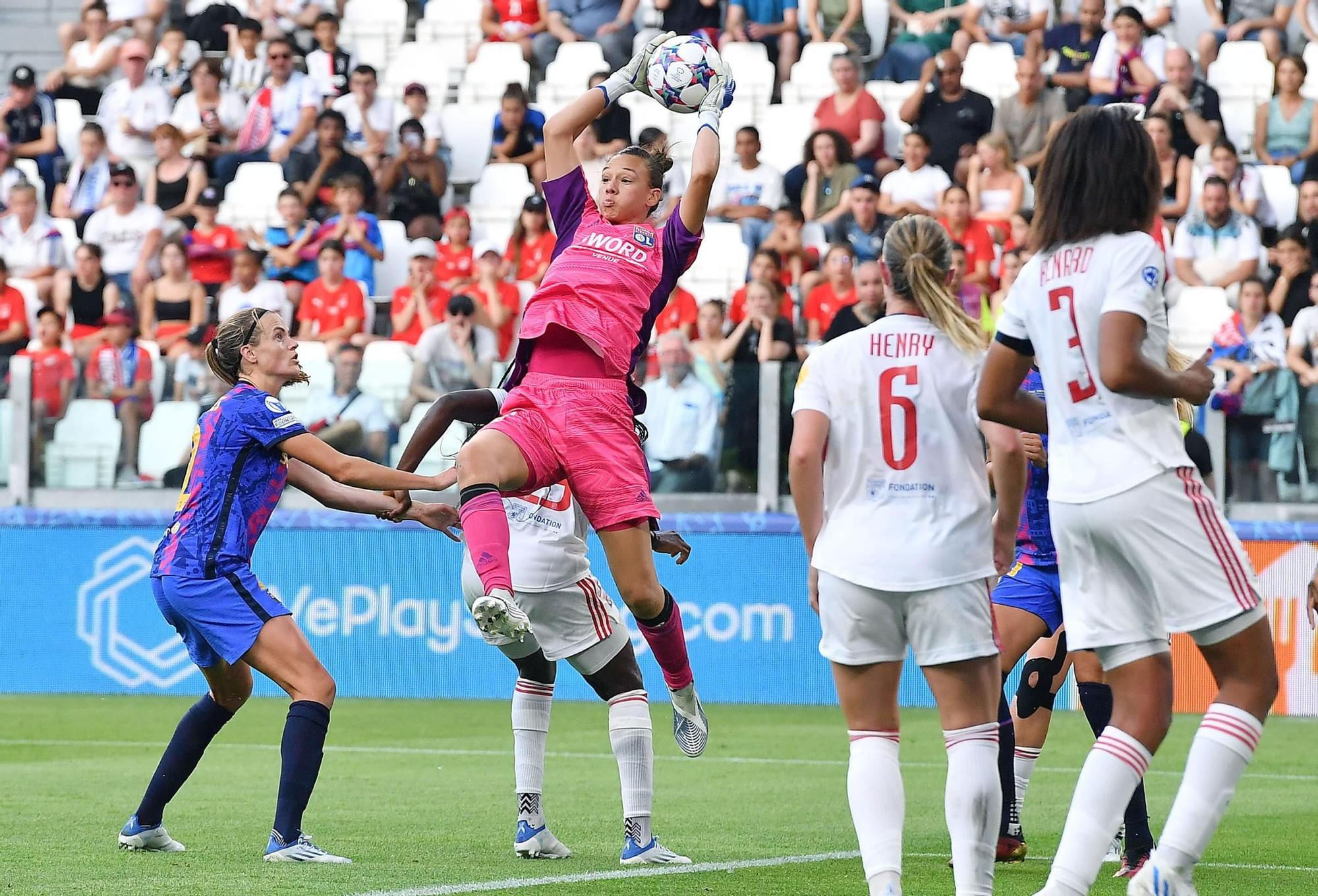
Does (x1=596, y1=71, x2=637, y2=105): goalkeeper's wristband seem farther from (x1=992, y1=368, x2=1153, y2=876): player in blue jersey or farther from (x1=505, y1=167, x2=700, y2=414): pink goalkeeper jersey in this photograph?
(x1=992, y1=368, x2=1153, y2=876): player in blue jersey

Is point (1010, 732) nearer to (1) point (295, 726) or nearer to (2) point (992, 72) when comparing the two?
(1) point (295, 726)

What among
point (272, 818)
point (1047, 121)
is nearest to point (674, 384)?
point (1047, 121)

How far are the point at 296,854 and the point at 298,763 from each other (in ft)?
1.01

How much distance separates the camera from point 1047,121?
16.5 meters

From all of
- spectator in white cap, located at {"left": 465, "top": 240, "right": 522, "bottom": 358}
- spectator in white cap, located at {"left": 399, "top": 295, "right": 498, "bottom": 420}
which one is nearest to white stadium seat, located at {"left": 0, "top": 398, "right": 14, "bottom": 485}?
spectator in white cap, located at {"left": 399, "top": 295, "right": 498, "bottom": 420}

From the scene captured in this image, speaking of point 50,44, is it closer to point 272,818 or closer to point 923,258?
point 272,818

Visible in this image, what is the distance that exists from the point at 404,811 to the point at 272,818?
0.62 m

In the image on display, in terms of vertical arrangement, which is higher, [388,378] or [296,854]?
[388,378]

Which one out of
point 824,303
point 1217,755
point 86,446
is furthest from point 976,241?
point 1217,755

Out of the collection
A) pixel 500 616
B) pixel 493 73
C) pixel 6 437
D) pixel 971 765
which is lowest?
pixel 971 765

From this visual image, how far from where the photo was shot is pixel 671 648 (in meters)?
6.92

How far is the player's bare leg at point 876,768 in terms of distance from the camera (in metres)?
4.92

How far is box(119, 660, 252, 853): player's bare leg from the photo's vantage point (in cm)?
670

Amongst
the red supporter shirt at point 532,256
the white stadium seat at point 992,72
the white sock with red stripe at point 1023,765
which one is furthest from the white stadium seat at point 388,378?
the white sock with red stripe at point 1023,765
